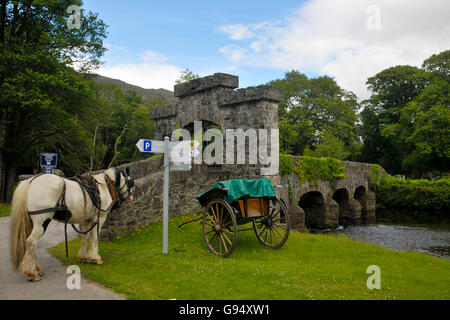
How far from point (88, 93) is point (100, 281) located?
14.4 metres

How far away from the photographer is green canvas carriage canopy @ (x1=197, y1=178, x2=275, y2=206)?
703cm

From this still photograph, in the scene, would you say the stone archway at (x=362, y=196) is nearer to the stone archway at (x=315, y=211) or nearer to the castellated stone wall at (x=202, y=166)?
the stone archway at (x=315, y=211)

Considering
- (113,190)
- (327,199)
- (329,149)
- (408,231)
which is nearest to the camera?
(113,190)

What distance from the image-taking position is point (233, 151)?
1106cm

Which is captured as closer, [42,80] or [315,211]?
[42,80]

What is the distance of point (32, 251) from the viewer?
5.02m

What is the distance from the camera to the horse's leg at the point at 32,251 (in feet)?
16.2

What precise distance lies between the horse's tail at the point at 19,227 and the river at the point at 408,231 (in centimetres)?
1255

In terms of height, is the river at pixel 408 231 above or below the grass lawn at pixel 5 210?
below

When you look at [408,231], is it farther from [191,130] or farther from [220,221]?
[220,221]

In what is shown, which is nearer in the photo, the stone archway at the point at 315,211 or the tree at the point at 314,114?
the stone archway at the point at 315,211

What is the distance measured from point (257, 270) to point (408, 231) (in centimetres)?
1467

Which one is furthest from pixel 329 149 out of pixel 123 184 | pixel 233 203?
pixel 123 184

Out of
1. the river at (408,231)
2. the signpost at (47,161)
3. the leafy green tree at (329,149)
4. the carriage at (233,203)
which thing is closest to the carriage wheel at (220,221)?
the carriage at (233,203)
